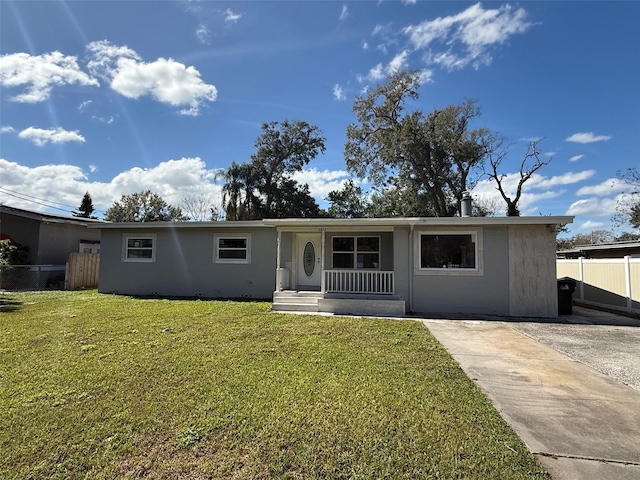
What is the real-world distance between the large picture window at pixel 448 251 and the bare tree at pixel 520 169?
51.1 ft

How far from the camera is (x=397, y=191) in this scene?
25.8 m

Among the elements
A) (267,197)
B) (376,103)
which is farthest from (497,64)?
(267,197)

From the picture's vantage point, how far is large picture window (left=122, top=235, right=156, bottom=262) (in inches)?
490

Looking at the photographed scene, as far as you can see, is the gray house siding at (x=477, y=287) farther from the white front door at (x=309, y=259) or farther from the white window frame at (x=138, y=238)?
the white window frame at (x=138, y=238)

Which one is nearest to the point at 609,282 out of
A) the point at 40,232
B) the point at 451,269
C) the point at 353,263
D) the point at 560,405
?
the point at 451,269

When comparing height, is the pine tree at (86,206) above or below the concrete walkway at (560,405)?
above

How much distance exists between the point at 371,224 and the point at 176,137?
40.0 ft

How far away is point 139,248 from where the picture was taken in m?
12.6

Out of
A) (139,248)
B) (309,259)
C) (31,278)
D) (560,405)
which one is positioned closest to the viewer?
(560,405)

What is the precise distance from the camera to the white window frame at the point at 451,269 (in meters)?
9.28

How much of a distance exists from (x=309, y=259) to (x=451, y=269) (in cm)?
446

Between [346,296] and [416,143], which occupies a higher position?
[416,143]

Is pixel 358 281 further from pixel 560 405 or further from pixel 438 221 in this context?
pixel 560 405

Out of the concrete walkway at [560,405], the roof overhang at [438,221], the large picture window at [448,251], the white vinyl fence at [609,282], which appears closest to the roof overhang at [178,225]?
the roof overhang at [438,221]
